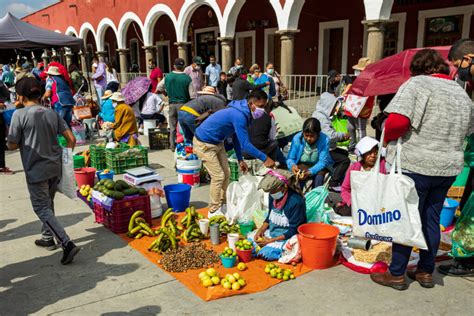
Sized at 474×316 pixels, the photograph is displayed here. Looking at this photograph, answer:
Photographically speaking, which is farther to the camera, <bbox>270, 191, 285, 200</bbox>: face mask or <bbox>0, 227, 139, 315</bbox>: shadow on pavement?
<bbox>270, 191, 285, 200</bbox>: face mask

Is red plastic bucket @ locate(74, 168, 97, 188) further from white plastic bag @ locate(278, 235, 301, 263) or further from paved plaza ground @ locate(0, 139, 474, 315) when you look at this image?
white plastic bag @ locate(278, 235, 301, 263)

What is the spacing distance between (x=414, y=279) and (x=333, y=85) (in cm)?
495

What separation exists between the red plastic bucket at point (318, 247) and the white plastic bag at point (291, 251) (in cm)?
4

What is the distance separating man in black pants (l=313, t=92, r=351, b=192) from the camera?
6.19 metres

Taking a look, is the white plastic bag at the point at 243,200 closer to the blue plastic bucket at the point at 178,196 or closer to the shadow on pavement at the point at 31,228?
the blue plastic bucket at the point at 178,196

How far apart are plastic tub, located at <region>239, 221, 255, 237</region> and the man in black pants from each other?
1847 mm

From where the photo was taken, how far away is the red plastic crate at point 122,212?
4.90m

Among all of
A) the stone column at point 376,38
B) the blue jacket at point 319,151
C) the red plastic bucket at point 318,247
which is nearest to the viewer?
the red plastic bucket at point 318,247

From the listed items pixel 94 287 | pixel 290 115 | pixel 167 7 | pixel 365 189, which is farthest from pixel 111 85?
pixel 167 7

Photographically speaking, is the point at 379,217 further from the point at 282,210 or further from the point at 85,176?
the point at 85,176

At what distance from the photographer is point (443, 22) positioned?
41.2 feet

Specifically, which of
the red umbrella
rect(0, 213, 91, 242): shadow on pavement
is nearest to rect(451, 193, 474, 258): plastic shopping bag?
the red umbrella

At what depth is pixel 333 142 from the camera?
6.35m

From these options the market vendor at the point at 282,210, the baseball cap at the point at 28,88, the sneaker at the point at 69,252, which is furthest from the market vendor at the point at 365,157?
the baseball cap at the point at 28,88
